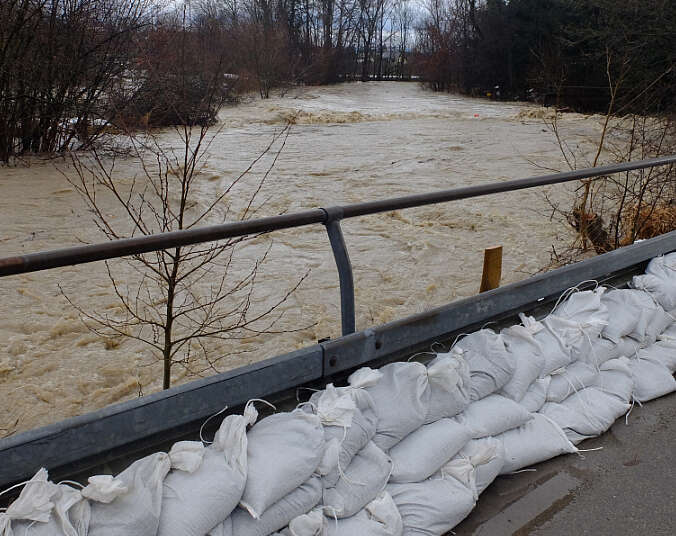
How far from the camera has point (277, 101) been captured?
29.0 m

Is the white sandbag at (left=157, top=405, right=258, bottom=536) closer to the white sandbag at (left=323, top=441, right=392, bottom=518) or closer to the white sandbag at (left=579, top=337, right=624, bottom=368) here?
the white sandbag at (left=323, top=441, right=392, bottom=518)

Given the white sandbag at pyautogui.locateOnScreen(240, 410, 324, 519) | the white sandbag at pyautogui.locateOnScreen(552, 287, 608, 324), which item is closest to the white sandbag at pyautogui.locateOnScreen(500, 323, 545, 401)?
the white sandbag at pyautogui.locateOnScreen(552, 287, 608, 324)

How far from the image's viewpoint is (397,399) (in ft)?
7.77

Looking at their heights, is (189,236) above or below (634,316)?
above

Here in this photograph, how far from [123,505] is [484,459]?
1.24 m

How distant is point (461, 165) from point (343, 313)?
13440mm

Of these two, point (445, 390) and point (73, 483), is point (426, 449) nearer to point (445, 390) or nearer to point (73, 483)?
point (445, 390)

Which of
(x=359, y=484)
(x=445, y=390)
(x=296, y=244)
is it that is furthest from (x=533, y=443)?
Result: (x=296, y=244)

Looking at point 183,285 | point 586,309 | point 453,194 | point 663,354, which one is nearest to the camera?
point 453,194

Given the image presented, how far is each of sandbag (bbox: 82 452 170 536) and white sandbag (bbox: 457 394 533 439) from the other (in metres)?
1.18

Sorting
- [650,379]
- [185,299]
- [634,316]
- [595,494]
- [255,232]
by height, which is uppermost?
[255,232]

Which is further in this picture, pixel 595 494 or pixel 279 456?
pixel 595 494

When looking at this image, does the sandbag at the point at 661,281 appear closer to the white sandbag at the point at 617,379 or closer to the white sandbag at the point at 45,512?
the white sandbag at the point at 617,379

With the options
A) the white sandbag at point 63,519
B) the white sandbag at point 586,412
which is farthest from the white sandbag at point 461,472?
the white sandbag at point 63,519
